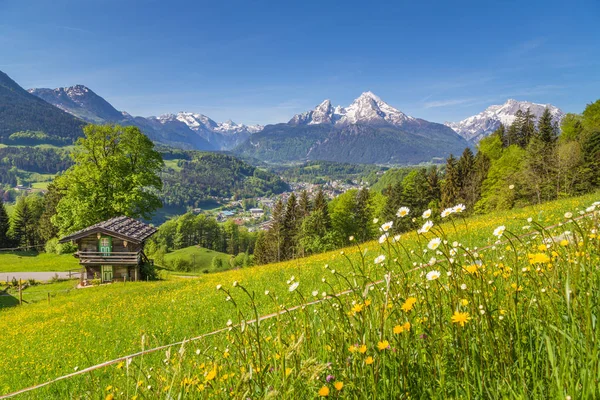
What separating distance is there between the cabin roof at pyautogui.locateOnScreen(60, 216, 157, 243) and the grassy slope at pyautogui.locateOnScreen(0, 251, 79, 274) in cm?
1586

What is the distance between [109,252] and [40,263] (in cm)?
2229

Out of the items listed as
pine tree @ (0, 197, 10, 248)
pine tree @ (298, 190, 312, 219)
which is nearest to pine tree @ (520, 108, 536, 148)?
pine tree @ (298, 190, 312, 219)

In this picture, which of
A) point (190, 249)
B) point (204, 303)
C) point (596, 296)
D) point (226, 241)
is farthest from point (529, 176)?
point (226, 241)

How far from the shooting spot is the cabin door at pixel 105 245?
28953 millimetres

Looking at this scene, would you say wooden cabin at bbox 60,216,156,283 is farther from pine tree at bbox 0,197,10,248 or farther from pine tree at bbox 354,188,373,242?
pine tree at bbox 0,197,10,248

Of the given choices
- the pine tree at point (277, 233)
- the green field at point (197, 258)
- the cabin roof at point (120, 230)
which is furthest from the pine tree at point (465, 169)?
the green field at point (197, 258)

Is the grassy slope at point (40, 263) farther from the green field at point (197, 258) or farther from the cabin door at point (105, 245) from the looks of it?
the green field at point (197, 258)

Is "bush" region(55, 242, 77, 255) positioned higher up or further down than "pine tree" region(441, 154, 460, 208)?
further down

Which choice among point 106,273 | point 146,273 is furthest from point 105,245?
point 146,273

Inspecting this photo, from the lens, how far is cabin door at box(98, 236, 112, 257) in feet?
95.0

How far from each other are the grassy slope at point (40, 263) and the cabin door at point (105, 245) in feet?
52.2

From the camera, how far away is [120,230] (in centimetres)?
2897

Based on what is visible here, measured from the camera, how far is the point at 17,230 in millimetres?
71375

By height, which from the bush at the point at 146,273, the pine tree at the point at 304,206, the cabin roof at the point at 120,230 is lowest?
the bush at the point at 146,273
